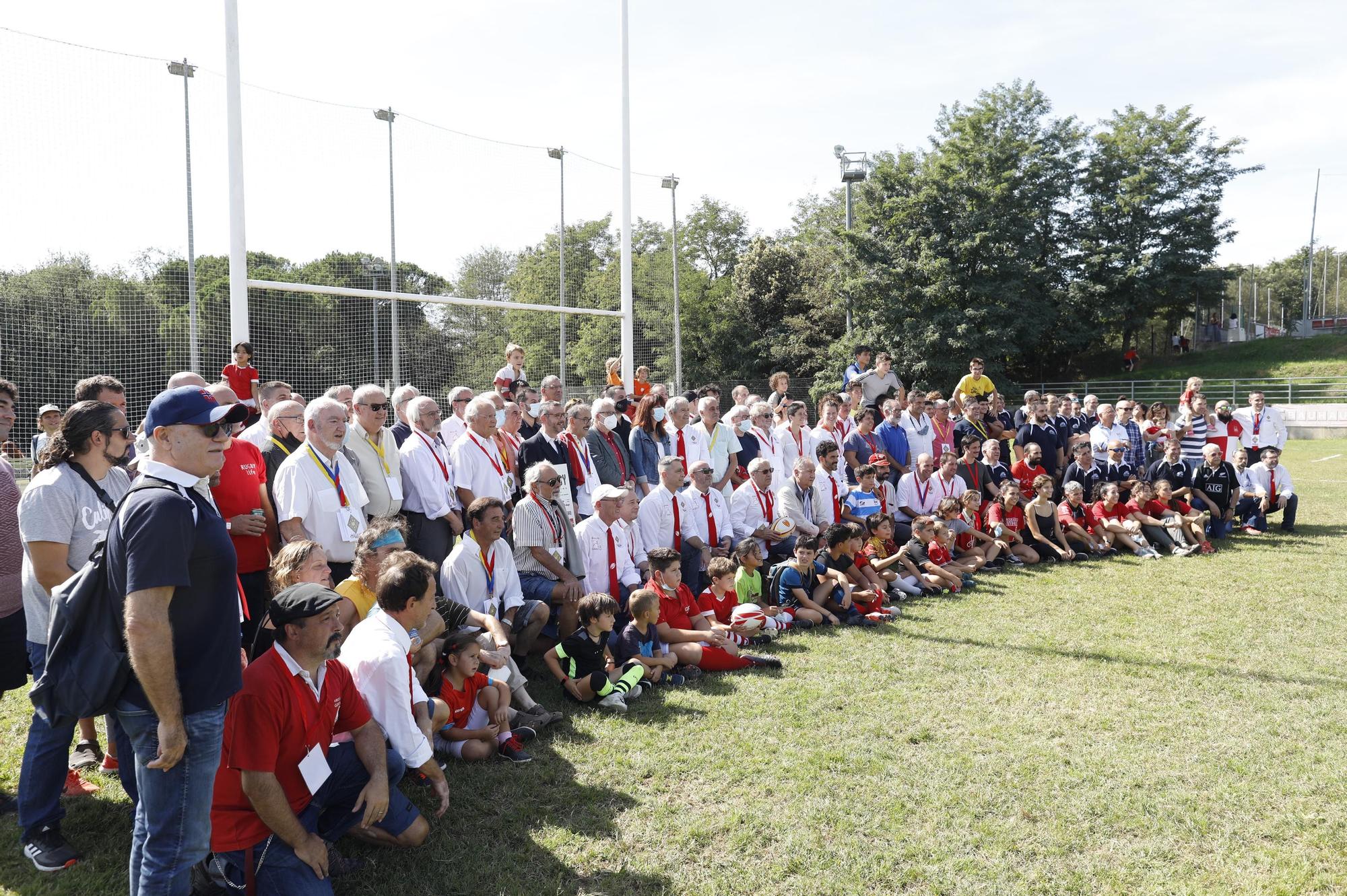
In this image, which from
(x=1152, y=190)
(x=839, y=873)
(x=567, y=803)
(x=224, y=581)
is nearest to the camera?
(x=224, y=581)

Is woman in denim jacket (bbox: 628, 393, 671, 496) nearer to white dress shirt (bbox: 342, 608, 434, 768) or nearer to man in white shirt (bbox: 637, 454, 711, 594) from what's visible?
man in white shirt (bbox: 637, 454, 711, 594)

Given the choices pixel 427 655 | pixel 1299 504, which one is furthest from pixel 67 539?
pixel 1299 504

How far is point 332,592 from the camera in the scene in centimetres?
318

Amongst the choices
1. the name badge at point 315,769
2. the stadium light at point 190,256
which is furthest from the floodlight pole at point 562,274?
the name badge at point 315,769

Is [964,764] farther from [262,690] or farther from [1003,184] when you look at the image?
[1003,184]

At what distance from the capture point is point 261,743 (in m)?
3.00

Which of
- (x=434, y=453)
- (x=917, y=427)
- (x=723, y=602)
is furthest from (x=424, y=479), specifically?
(x=917, y=427)

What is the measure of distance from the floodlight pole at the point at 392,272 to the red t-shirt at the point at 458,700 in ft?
28.6

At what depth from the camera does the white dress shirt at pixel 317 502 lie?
502 cm

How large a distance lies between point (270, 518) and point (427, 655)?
1.42 metres

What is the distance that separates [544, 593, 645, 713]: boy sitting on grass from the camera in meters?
5.51

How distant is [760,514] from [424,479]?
3.74 m

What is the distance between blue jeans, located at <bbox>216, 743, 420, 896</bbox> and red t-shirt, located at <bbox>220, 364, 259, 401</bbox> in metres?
5.45

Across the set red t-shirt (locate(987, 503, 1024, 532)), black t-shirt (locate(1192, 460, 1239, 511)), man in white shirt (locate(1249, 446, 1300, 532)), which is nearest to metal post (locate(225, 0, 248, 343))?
red t-shirt (locate(987, 503, 1024, 532))
